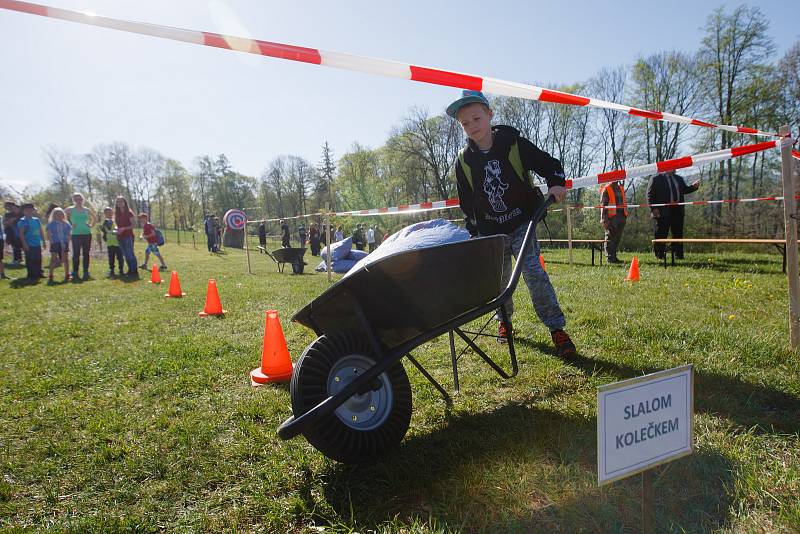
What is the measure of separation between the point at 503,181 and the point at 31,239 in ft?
40.0

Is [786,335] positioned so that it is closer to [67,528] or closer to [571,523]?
[571,523]

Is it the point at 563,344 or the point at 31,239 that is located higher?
the point at 31,239

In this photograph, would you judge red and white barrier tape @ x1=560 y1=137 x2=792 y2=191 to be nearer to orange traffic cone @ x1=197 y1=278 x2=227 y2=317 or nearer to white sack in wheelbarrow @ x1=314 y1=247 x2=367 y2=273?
orange traffic cone @ x1=197 y1=278 x2=227 y2=317

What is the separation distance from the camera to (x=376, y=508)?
1.63 m

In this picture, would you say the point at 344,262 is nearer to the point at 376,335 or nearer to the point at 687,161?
the point at 687,161

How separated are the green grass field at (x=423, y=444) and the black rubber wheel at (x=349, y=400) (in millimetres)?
148

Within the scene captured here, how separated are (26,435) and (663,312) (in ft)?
16.7

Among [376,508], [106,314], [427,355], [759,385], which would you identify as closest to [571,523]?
[376,508]

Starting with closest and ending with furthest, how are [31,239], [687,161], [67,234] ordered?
[687,161]
[67,234]
[31,239]

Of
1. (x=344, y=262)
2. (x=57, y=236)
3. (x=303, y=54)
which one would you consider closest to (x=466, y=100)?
(x=303, y=54)

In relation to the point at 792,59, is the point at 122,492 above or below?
below

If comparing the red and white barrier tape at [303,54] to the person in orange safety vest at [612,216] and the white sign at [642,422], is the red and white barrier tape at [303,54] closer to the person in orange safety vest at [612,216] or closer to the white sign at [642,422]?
the white sign at [642,422]

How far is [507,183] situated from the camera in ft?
10.4

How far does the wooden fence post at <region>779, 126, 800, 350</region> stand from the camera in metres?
2.74
